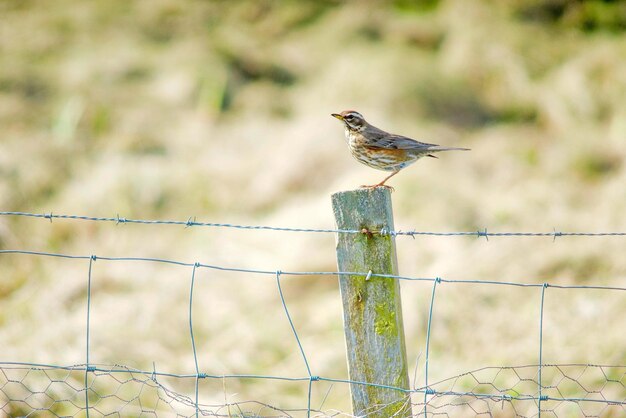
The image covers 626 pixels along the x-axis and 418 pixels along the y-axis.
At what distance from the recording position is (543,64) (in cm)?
1272

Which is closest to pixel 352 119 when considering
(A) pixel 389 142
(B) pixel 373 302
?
(A) pixel 389 142

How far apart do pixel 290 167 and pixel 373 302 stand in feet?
23.2

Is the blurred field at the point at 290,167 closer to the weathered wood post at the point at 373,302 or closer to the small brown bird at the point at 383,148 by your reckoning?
the small brown bird at the point at 383,148

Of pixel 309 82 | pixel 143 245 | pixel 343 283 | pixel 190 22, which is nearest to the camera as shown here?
pixel 343 283

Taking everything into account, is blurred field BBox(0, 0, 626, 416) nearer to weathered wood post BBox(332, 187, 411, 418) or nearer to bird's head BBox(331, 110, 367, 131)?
bird's head BBox(331, 110, 367, 131)

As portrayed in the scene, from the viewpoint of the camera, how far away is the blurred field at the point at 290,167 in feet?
23.0

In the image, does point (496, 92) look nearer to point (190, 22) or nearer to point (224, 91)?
point (224, 91)

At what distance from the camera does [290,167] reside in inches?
404

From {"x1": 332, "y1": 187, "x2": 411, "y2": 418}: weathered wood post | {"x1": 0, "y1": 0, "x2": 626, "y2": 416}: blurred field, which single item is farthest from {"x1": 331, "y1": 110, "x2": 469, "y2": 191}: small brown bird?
{"x1": 332, "y1": 187, "x2": 411, "y2": 418}: weathered wood post

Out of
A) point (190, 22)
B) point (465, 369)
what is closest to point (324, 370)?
point (465, 369)

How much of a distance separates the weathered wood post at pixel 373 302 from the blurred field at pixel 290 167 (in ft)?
9.23

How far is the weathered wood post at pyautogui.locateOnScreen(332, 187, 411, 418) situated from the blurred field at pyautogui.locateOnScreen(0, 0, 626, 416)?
2.81m

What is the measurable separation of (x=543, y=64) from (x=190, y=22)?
6237 millimetres

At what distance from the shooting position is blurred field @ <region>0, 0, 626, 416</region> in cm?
700
